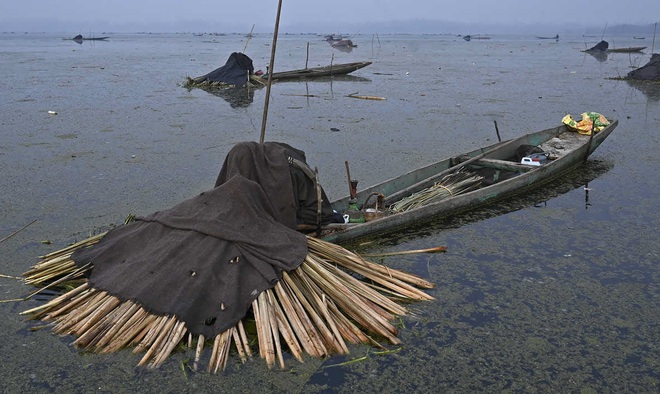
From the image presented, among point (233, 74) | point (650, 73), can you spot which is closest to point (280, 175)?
point (233, 74)

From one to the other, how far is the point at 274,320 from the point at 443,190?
3581mm

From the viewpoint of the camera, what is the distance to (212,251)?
14.5 ft

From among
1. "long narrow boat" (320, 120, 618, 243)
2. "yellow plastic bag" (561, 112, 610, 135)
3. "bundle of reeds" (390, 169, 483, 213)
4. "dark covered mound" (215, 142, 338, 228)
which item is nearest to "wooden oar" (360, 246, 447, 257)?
"long narrow boat" (320, 120, 618, 243)

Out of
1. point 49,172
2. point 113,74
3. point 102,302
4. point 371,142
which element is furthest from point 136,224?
point 113,74

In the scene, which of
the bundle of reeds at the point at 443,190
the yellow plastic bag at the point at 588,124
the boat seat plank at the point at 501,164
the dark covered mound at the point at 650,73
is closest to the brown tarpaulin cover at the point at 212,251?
the bundle of reeds at the point at 443,190

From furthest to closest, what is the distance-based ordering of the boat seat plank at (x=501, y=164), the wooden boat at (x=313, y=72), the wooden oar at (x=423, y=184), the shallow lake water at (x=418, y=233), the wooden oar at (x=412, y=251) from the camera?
the wooden boat at (x=313, y=72) → the boat seat plank at (x=501, y=164) → the wooden oar at (x=423, y=184) → the wooden oar at (x=412, y=251) → the shallow lake water at (x=418, y=233)

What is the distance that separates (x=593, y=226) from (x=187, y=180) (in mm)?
5528

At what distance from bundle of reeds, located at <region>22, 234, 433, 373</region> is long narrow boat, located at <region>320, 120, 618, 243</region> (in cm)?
117

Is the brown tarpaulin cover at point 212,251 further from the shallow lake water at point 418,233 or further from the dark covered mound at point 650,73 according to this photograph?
the dark covered mound at point 650,73

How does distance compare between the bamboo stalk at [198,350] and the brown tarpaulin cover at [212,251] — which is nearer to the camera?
the bamboo stalk at [198,350]

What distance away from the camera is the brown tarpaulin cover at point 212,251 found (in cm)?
411

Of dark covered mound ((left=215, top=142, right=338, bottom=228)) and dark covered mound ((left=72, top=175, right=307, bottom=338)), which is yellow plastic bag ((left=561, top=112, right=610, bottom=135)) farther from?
dark covered mound ((left=72, top=175, right=307, bottom=338))

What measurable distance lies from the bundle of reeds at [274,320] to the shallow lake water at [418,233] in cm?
10

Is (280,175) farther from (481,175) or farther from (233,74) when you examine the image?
(233,74)
